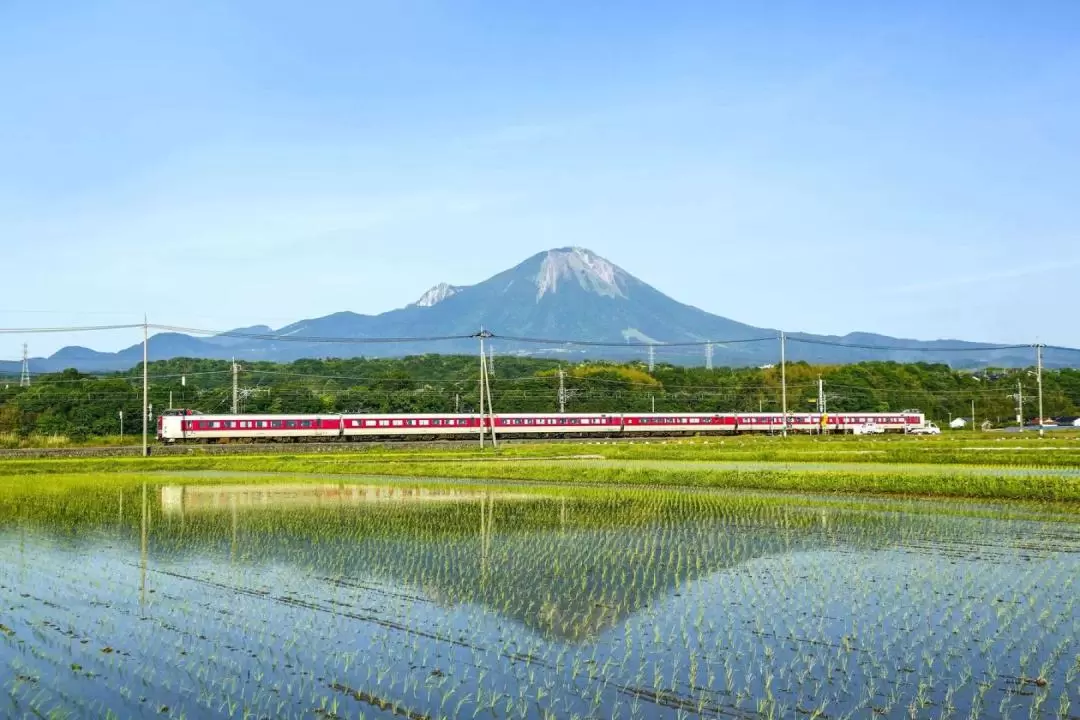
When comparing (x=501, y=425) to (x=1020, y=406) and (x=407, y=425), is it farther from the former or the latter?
(x=1020, y=406)

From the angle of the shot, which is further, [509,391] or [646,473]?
[509,391]

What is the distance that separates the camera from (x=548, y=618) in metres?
9.84

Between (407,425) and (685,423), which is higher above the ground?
(407,425)

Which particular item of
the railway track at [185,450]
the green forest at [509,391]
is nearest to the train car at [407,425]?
the railway track at [185,450]

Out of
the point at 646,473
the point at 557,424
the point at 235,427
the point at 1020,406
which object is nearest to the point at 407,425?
the point at 557,424

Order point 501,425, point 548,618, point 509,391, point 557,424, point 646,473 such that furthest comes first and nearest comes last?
point 509,391, point 557,424, point 501,425, point 646,473, point 548,618

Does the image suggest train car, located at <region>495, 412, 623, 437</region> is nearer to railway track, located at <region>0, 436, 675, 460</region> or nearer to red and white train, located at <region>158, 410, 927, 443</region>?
red and white train, located at <region>158, 410, 927, 443</region>

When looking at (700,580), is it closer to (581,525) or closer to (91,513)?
(581,525)

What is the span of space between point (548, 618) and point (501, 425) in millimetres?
50025

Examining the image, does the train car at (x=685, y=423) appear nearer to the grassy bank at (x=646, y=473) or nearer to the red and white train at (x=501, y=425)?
the red and white train at (x=501, y=425)

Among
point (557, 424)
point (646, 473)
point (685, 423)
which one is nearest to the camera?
point (646, 473)

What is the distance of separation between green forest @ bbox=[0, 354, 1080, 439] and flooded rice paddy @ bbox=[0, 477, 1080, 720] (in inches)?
1937

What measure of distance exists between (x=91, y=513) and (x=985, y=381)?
98.8 meters

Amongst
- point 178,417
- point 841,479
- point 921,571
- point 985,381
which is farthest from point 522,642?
point 985,381
